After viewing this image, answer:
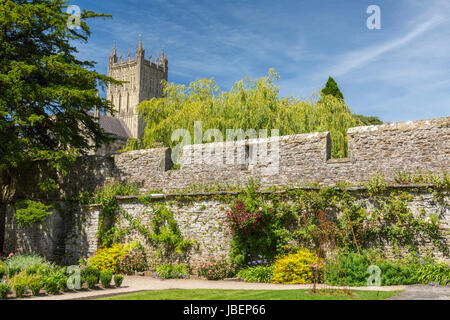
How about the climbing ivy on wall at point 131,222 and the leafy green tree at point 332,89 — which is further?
the leafy green tree at point 332,89

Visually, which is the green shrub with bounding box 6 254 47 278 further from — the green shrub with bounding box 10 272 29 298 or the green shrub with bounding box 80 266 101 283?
the green shrub with bounding box 80 266 101 283

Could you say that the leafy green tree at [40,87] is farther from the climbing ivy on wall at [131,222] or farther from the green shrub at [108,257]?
the green shrub at [108,257]

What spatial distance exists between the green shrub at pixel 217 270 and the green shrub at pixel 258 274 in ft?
1.42

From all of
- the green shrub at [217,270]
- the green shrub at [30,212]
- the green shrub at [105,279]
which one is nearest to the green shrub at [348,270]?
the green shrub at [217,270]

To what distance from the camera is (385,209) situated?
9.32 meters

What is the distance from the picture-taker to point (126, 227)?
12.8 metres

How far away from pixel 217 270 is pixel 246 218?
168cm

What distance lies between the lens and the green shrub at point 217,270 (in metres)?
10.7

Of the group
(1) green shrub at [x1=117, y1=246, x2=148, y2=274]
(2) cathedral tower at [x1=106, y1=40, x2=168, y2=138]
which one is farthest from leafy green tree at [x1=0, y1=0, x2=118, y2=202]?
(2) cathedral tower at [x1=106, y1=40, x2=168, y2=138]

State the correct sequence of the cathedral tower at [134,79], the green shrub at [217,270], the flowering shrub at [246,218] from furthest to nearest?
the cathedral tower at [134,79]
the green shrub at [217,270]
the flowering shrub at [246,218]

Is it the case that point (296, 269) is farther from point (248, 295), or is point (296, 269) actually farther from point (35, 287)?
point (35, 287)

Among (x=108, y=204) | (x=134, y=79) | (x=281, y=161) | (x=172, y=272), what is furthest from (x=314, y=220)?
(x=134, y=79)

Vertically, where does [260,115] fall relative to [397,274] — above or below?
above

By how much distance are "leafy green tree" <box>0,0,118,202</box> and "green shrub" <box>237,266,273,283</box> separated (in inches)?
256
